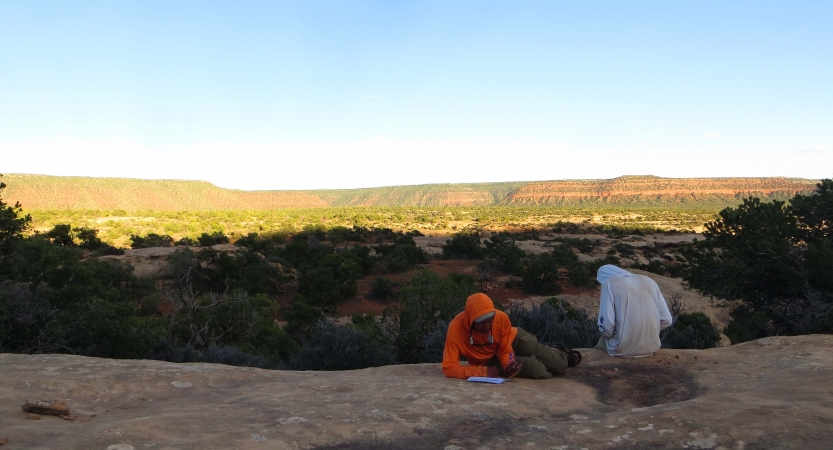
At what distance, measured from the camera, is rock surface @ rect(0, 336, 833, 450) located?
9.95 feet

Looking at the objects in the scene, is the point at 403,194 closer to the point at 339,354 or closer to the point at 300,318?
the point at 300,318

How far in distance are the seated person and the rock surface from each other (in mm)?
150

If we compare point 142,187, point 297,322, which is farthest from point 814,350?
point 142,187

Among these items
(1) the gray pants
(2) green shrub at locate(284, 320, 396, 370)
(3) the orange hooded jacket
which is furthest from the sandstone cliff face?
(3) the orange hooded jacket

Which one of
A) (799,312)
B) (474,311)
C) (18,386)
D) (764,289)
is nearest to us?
(18,386)

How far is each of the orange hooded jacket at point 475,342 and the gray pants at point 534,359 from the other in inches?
4.3

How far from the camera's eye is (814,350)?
525 cm

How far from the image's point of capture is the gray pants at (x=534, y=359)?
4965 millimetres

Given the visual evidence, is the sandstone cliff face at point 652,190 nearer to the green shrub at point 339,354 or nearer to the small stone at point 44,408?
the green shrub at point 339,354

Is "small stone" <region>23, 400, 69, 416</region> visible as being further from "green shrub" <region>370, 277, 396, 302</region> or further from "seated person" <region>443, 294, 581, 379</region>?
"green shrub" <region>370, 277, 396, 302</region>

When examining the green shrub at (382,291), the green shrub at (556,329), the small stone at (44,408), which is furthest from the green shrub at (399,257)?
the small stone at (44,408)

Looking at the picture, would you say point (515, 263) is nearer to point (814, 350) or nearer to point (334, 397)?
point (814, 350)

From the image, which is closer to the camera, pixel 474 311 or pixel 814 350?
pixel 474 311

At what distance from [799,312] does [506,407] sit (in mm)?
8159
